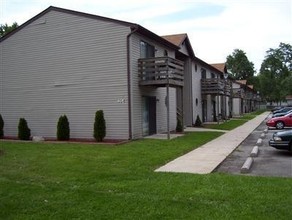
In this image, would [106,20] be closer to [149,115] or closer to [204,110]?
[149,115]

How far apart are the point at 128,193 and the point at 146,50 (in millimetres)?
14855

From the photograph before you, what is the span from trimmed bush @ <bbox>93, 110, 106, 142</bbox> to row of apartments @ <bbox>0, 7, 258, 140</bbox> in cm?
76

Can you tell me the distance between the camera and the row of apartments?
19.9 meters

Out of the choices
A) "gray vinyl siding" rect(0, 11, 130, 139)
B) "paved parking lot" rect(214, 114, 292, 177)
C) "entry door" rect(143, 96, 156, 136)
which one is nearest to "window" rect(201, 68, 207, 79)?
"entry door" rect(143, 96, 156, 136)

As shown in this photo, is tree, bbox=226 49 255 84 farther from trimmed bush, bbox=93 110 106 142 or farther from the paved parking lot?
the paved parking lot

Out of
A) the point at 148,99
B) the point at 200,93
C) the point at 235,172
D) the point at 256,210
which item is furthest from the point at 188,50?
the point at 256,210

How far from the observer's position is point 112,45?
789 inches

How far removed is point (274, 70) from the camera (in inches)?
4080

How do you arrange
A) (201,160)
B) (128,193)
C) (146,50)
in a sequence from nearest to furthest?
(128,193), (201,160), (146,50)

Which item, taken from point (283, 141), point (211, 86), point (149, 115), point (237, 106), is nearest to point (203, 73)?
point (211, 86)

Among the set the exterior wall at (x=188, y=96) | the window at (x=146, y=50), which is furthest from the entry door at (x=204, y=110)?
the window at (x=146, y=50)

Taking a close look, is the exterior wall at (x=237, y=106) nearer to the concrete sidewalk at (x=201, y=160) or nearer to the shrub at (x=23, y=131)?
the shrub at (x=23, y=131)

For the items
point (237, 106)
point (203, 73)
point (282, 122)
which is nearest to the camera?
point (282, 122)

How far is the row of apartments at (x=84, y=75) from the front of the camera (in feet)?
65.4
